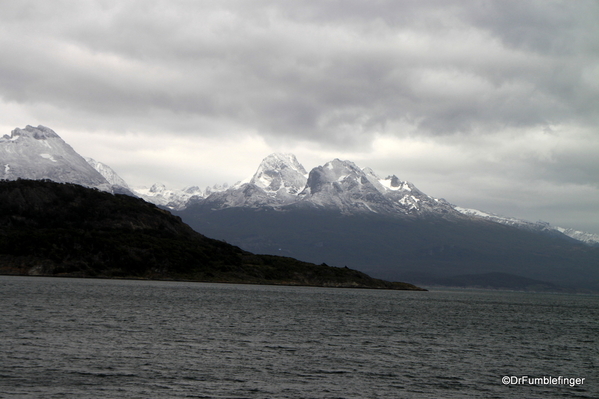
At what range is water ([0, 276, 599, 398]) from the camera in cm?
5044

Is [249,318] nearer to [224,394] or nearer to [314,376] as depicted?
[314,376]

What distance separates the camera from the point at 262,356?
6662 cm

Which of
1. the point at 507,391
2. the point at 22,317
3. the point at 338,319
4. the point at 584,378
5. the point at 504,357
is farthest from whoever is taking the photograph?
the point at 338,319

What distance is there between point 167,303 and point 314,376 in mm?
84068

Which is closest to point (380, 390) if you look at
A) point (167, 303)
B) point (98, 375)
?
point (98, 375)

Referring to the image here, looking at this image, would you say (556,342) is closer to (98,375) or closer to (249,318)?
(249,318)

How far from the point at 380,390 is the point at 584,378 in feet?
87.0

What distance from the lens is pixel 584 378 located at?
63094mm

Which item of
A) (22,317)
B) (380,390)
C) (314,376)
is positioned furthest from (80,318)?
(380,390)

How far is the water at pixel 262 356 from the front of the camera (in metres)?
50.4

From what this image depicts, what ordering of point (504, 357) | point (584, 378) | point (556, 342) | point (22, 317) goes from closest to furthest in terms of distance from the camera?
1. point (584, 378)
2. point (504, 357)
3. point (22, 317)
4. point (556, 342)

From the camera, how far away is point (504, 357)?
248ft

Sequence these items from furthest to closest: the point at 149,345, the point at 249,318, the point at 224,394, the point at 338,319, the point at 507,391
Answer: the point at 338,319 → the point at 249,318 → the point at 149,345 → the point at 507,391 → the point at 224,394

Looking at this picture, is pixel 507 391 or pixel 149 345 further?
pixel 149 345
